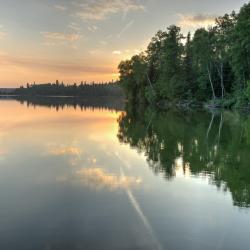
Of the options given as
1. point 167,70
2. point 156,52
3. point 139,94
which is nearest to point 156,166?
point 167,70

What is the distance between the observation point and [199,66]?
72.8 m

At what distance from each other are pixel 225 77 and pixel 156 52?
22.1 metres

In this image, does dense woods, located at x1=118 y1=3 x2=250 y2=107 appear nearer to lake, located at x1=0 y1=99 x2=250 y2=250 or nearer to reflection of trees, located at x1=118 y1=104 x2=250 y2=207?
reflection of trees, located at x1=118 y1=104 x2=250 y2=207

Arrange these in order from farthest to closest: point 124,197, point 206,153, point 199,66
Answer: point 199,66 < point 206,153 < point 124,197

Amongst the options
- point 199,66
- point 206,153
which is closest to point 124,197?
point 206,153

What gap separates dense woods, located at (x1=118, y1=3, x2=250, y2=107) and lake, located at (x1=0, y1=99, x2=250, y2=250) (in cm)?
3974

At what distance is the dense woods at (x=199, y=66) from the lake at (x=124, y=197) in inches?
1564

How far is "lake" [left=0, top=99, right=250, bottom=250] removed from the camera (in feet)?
26.2

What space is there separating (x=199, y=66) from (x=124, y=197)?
64.6m

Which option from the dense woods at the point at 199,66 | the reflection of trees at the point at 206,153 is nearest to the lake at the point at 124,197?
the reflection of trees at the point at 206,153

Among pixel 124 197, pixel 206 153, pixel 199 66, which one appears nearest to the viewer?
pixel 124 197

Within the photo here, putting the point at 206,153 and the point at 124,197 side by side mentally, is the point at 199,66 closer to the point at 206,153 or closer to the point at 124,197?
the point at 206,153

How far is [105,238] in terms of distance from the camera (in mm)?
7945

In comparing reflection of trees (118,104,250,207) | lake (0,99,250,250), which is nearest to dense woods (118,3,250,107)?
reflection of trees (118,104,250,207)
